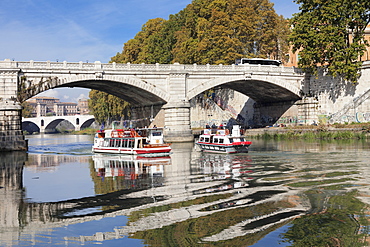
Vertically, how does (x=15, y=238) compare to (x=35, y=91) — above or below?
below

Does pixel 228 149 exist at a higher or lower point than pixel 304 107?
lower

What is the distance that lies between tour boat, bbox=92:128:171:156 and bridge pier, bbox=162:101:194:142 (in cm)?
1161

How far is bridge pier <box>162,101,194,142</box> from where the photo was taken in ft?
→ 173

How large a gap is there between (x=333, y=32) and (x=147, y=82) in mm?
23929

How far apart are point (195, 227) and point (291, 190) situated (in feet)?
22.6

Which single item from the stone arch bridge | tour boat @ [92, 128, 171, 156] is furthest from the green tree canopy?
tour boat @ [92, 128, 171, 156]

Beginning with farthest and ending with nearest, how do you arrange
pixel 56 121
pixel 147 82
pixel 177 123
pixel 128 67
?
pixel 56 121, pixel 177 123, pixel 147 82, pixel 128 67

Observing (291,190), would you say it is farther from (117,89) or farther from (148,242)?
(117,89)

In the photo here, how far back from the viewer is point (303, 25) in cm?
5553

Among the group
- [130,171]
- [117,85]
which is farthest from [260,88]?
[130,171]

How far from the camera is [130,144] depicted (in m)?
37.9

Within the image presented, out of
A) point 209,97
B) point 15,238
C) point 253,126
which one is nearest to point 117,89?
point 209,97

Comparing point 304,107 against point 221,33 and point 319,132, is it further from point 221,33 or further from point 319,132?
point 221,33

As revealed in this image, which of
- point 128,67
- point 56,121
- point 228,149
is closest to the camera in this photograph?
point 228,149
